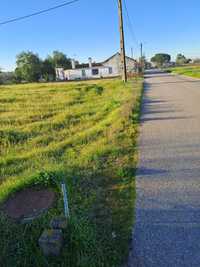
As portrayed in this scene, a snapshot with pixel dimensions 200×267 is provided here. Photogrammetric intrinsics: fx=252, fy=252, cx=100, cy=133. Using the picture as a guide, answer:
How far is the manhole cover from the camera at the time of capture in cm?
331

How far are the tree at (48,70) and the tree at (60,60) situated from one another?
3623mm

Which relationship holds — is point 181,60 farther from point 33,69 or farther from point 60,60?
point 33,69

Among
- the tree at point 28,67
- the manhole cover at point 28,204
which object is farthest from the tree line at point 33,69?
the manhole cover at point 28,204

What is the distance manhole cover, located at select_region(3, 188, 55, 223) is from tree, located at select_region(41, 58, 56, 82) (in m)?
70.3

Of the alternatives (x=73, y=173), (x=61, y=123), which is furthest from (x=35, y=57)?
(x=73, y=173)

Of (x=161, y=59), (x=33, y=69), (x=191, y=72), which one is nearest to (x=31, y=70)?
(x=33, y=69)

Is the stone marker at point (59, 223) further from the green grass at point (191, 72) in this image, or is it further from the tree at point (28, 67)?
the tree at point (28, 67)

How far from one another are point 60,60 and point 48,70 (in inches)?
374

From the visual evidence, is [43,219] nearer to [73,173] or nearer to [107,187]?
[107,187]

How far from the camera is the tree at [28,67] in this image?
232 ft

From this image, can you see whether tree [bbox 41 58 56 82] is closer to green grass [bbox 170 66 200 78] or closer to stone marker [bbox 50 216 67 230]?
green grass [bbox 170 66 200 78]

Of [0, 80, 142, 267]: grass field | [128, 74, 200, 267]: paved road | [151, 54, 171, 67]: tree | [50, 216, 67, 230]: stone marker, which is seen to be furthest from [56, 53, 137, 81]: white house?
[151, 54, 171, 67]: tree

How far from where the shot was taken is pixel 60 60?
82312 millimetres

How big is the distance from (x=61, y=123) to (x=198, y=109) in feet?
18.0
